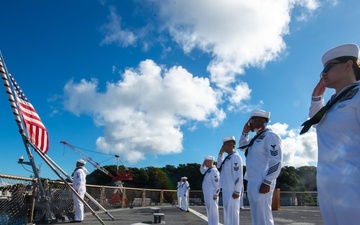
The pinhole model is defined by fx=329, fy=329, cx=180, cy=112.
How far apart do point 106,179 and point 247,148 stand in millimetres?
80245

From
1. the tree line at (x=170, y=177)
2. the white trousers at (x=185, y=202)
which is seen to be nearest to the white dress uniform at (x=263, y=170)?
the white trousers at (x=185, y=202)

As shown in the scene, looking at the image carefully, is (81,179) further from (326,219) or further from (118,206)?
(118,206)

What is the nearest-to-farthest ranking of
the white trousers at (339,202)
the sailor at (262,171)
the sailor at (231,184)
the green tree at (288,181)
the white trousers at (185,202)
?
the white trousers at (339,202), the sailor at (262,171), the sailor at (231,184), the white trousers at (185,202), the green tree at (288,181)

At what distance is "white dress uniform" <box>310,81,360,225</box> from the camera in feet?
6.98

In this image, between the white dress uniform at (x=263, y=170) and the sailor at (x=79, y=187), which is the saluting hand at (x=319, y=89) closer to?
the white dress uniform at (x=263, y=170)

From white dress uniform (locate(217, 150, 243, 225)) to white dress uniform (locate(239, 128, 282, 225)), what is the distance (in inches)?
68.6

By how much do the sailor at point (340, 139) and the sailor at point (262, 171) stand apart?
7.01 ft

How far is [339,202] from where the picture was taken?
218cm

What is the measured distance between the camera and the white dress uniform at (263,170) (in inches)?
186

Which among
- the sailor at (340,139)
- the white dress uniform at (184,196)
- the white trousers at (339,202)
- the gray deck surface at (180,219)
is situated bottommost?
the gray deck surface at (180,219)

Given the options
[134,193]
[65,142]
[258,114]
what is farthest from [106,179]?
[258,114]

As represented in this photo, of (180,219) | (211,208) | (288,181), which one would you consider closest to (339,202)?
(211,208)

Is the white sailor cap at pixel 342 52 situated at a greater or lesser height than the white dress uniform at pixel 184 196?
greater

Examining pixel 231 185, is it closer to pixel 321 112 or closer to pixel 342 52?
pixel 321 112
